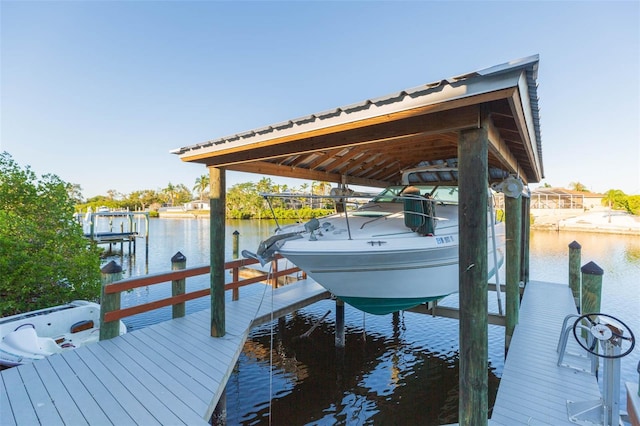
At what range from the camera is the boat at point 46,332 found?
4.23 meters

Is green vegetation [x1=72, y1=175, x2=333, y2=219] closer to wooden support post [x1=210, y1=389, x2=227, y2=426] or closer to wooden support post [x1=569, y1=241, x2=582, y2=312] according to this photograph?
wooden support post [x1=569, y1=241, x2=582, y2=312]

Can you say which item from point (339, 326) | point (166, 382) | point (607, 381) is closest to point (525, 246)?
point (339, 326)

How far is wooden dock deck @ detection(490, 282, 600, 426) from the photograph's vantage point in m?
2.84

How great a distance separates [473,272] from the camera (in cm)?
223

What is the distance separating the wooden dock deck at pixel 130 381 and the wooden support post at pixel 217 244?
28 centimetres

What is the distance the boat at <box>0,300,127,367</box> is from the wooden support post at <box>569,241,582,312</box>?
1023 centimetres

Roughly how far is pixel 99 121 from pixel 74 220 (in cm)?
2087

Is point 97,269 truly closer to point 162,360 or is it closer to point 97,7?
point 162,360

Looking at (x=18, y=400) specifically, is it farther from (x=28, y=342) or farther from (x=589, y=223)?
(x=589, y=223)

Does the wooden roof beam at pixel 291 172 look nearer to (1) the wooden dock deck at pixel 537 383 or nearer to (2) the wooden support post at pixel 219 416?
(2) the wooden support post at pixel 219 416

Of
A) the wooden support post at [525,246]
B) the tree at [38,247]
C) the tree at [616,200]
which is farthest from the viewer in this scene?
the tree at [616,200]

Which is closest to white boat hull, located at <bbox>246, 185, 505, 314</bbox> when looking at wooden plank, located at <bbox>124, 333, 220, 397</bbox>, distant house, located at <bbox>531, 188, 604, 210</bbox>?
wooden plank, located at <bbox>124, 333, 220, 397</bbox>

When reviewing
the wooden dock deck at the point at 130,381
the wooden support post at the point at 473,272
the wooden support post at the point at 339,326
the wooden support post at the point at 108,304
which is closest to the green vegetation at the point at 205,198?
the wooden support post at the point at 339,326

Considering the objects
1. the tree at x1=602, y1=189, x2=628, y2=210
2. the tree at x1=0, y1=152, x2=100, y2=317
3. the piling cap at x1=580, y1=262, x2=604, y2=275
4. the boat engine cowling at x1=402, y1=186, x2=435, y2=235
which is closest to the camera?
the boat engine cowling at x1=402, y1=186, x2=435, y2=235
